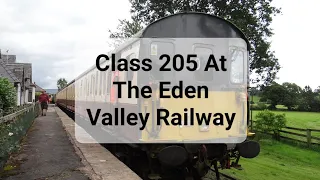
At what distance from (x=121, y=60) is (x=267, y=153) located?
38.8ft

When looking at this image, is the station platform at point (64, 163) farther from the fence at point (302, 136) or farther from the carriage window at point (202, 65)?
the fence at point (302, 136)

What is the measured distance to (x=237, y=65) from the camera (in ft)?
23.3

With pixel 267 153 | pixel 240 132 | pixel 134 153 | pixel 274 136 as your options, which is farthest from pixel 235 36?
pixel 274 136

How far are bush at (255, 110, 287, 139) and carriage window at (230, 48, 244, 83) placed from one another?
1397cm

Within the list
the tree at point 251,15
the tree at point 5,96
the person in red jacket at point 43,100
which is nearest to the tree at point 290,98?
the tree at point 251,15

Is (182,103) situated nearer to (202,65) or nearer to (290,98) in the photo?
(202,65)

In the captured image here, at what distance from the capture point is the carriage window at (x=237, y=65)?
698cm

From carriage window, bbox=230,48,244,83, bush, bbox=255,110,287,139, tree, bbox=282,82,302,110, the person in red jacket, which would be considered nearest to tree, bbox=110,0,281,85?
bush, bbox=255,110,287,139

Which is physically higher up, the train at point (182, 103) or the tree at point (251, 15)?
the tree at point (251, 15)

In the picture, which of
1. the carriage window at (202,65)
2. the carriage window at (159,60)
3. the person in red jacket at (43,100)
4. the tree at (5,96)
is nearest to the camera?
the carriage window at (159,60)

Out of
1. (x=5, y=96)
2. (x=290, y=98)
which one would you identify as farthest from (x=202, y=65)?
(x=290, y=98)

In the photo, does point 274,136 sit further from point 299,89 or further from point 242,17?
point 299,89

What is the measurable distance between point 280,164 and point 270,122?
6981 mm

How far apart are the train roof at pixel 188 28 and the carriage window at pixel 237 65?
361 mm
